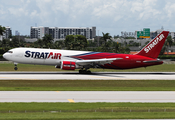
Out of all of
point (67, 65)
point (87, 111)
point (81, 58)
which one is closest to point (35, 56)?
point (67, 65)

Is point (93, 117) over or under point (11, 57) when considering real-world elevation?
under

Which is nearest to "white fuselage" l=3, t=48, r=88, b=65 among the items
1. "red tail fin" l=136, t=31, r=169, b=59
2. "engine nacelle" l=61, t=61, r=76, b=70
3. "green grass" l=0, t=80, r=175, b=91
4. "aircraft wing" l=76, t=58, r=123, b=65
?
"engine nacelle" l=61, t=61, r=76, b=70

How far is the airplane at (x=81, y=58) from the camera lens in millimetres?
48938

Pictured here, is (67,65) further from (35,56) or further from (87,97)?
(87,97)

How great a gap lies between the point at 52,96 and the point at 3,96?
4.03m

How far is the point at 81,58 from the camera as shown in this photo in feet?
166

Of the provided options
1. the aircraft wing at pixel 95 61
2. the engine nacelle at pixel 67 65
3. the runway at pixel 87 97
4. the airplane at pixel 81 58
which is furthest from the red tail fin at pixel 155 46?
the runway at pixel 87 97

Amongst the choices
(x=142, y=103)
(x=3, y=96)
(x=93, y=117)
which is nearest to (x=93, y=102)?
(x=142, y=103)

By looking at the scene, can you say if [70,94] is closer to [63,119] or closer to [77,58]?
[63,119]

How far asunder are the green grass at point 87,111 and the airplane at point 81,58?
2803cm

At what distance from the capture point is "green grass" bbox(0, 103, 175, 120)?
16.9 meters

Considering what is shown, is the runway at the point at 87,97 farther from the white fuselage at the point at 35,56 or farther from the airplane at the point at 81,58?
the white fuselage at the point at 35,56

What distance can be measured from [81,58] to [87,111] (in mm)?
32280

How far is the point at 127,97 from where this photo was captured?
79.8ft
